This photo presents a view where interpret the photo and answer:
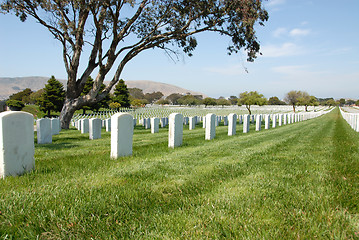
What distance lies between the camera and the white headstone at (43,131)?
8148 mm

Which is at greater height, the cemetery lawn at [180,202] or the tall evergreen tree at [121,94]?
the tall evergreen tree at [121,94]

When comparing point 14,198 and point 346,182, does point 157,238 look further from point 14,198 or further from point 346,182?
point 346,182

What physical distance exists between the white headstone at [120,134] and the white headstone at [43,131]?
15.9 ft

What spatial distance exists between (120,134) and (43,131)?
198 inches

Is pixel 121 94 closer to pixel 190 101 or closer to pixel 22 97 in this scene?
pixel 22 97

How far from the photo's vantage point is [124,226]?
1994mm

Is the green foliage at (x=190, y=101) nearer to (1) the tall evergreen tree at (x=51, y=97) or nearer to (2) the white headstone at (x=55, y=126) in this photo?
(1) the tall evergreen tree at (x=51, y=97)

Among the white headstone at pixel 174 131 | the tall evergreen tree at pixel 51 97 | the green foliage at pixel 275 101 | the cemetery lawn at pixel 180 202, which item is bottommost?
the cemetery lawn at pixel 180 202

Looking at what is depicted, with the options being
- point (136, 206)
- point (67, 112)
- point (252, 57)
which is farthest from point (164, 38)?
point (136, 206)

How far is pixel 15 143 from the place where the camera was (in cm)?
341

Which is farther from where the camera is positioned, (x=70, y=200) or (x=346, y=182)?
(x=346, y=182)

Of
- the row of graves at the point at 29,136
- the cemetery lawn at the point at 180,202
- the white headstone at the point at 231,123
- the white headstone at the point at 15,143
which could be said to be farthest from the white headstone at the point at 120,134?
the white headstone at the point at 231,123

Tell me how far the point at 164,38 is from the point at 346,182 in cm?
1569

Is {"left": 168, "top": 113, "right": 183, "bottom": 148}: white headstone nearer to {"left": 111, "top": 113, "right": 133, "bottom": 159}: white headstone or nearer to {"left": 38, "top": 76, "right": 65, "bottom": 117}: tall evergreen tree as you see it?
{"left": 111, "top": 113, "right": 133, "bottom": 159}: white headstone
